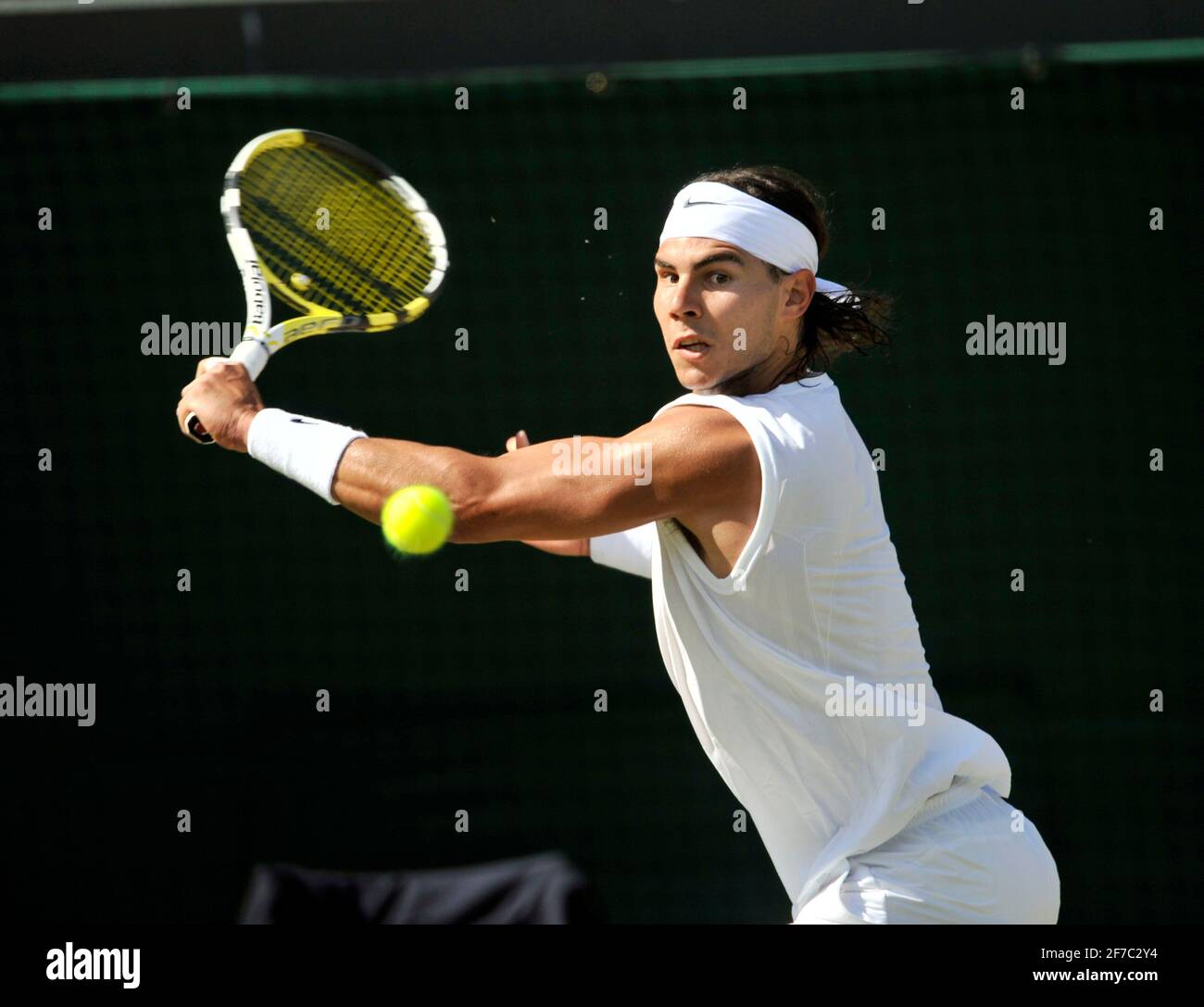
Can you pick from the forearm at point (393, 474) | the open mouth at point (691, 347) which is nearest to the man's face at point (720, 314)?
the open mouth at point (691, 347)

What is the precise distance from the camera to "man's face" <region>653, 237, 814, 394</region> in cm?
237

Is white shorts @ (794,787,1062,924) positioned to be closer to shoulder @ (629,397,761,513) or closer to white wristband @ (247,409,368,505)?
shoulder @ (629,397,761,513)

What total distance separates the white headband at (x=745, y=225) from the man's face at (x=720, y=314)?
14 mm

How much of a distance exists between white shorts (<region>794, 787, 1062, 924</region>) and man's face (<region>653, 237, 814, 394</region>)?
2.03ft

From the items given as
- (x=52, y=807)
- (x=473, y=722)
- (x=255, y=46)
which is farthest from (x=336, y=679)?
(x=255, y=46)

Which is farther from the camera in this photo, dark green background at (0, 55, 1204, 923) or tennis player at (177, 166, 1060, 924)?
dark green background at (0, 55, 1204, 923)

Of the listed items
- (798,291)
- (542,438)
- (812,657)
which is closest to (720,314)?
(798,291)

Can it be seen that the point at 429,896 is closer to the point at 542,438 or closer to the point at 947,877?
the point at 947,877

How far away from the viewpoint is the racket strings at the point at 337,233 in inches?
115

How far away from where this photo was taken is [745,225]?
7.98 feet

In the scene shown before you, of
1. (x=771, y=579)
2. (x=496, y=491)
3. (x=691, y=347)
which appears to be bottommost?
(x=771, y=579)

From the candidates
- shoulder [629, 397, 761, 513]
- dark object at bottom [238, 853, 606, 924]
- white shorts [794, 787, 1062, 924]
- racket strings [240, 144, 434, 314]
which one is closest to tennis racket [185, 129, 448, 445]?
racket strings [240, 144, 434, 314]

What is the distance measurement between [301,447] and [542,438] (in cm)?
246
